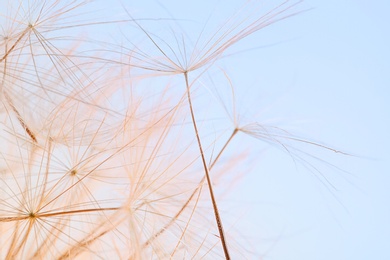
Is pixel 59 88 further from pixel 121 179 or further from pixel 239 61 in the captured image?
pixel 239 61

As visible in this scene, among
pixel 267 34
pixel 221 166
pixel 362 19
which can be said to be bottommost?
pixel 221 166

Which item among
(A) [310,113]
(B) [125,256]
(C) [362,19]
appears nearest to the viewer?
(B) [125,256]

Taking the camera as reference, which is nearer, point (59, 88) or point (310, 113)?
point (59, 88)

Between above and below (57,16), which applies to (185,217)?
below

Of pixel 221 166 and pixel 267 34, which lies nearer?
pixel 221 166

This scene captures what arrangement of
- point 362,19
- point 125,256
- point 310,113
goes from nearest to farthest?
point 125,256 → point 310,113 → point 362,19

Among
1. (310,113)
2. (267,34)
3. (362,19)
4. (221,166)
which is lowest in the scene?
(221,166)

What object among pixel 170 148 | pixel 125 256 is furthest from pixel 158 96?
pixel 125 256

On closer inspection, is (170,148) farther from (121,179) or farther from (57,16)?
(57,16)

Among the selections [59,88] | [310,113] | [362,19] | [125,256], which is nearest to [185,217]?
[125,256]
